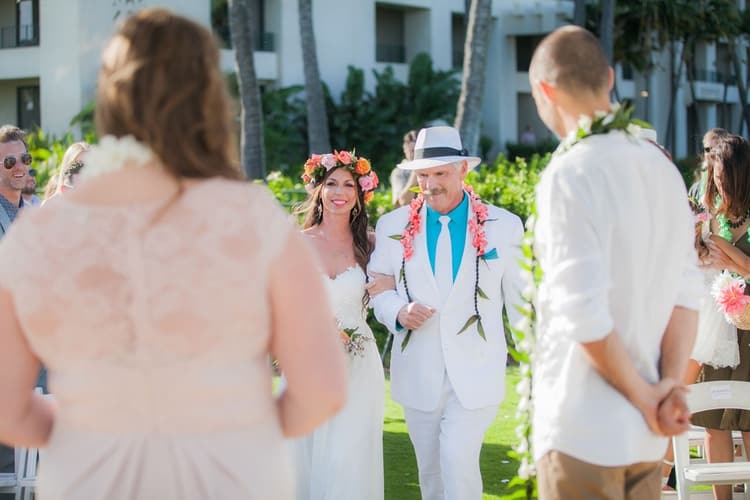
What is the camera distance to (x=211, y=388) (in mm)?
2648

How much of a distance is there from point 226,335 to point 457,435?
3574 mm

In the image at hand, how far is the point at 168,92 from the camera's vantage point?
8.57 feet

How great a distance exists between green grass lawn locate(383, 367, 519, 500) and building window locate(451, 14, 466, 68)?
31146mm

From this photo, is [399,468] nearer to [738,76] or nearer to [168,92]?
[168,92]

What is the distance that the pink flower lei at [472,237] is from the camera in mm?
6141

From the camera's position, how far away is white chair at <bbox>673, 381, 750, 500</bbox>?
5680mm

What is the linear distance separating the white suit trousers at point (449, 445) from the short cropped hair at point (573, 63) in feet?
9.61

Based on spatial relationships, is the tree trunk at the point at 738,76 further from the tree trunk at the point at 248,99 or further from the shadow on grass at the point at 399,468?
the shadow on grass at the point at 399,468

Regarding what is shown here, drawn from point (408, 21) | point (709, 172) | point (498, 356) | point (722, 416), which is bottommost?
point (722, 416)

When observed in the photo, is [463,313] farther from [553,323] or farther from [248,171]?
[248,171]

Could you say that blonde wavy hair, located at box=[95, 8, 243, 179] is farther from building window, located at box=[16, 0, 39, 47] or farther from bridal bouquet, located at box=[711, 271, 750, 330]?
building window, located at box=[16, 0, 39, 47]

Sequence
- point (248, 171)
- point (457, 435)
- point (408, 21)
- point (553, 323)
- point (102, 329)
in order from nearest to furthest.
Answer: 1. point (102, 329)
2. point (553, 323)
3. point (457, 435)
4. point (248, 171)
5. point (408, 21)

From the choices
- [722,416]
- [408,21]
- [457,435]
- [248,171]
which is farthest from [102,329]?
[408,21]

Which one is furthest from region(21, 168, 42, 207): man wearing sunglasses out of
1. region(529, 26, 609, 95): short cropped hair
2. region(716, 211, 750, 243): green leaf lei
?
region(529, 26, 609, 95): short cropped hair
